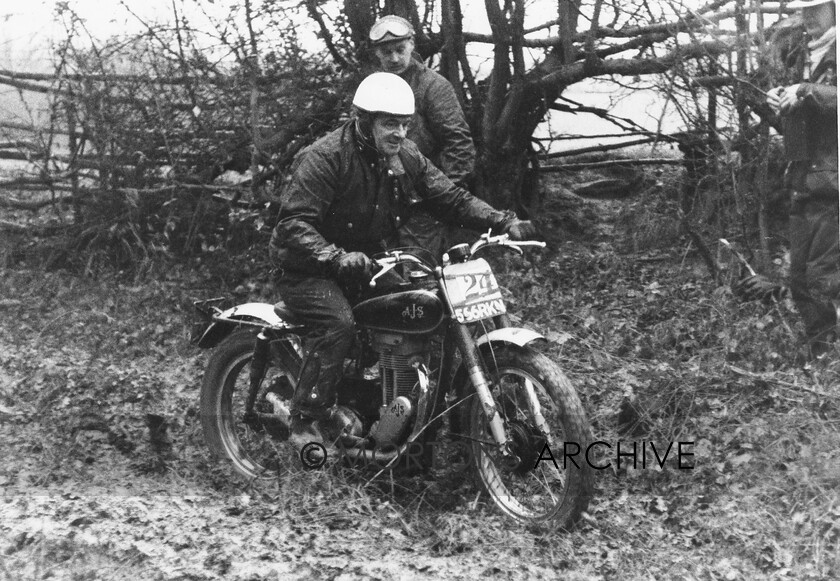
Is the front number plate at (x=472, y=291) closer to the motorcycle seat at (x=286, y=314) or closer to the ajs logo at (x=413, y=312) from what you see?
the ajs logo at (x=413, y=312)

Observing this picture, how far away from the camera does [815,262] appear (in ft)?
19.4

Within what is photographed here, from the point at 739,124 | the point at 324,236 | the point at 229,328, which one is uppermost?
the point at 739,124

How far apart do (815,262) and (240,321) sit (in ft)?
9.80

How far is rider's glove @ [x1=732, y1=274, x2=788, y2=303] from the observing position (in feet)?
20.8

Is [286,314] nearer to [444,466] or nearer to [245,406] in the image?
[245,406]

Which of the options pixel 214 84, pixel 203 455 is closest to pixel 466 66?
pixel 214 84

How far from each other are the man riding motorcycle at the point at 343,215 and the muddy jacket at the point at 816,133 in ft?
5.20

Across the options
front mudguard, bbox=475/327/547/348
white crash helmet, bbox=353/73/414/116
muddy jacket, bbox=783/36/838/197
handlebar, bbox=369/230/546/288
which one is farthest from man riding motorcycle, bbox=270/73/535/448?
muddy jacket, bbox=783/36/838/197

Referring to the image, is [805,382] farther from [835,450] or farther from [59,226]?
[59,226]

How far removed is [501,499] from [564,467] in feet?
1.49

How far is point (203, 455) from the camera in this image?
19.7 ft

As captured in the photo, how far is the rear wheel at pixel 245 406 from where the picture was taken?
225 inches

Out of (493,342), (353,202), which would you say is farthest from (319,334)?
(493,342)

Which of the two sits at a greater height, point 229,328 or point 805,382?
point 229,328
